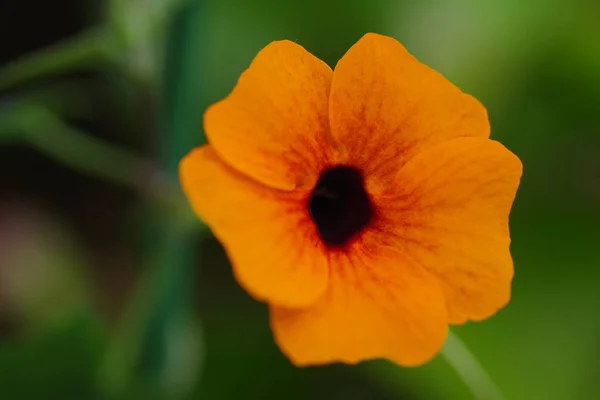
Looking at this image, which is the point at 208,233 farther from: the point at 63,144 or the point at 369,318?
the point at 369,318

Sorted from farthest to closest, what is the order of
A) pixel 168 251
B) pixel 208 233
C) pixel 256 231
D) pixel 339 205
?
pixel 208 233
pixel 168 251
pixel 339 205
pixel 256 231

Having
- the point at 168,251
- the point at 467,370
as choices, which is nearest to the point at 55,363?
the point at 168,251

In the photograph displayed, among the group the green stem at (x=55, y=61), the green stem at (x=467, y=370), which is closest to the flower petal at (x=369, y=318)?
the green stem at (x=467, y=370)

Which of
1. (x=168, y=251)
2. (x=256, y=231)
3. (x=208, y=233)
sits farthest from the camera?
(x=208, y=233)

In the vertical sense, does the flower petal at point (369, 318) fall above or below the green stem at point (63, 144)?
above

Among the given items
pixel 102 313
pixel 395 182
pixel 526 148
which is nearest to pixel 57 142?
pixel 102 313

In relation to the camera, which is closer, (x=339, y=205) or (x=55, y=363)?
(x=339, y=205)

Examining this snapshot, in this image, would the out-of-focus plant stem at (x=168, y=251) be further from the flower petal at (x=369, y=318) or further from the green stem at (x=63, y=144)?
the flower petal at (x=369, y=318)
